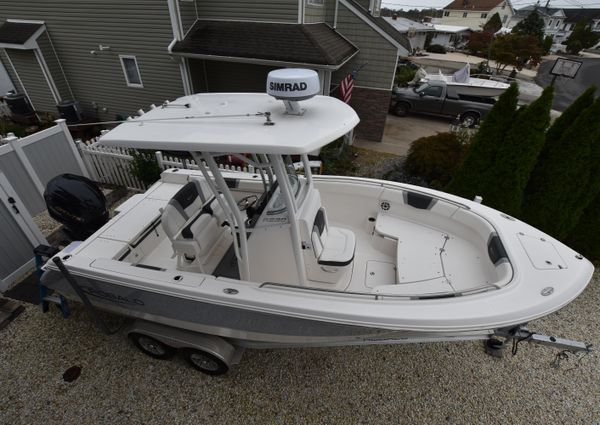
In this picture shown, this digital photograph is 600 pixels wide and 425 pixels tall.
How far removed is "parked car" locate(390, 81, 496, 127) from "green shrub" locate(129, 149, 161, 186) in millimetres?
8468

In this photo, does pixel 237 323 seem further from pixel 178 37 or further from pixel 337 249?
pixel 178 37

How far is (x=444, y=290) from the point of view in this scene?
2.69m

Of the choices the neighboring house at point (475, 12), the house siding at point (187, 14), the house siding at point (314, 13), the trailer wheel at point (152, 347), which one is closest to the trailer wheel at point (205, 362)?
the trailer wheel at point (152, 347)

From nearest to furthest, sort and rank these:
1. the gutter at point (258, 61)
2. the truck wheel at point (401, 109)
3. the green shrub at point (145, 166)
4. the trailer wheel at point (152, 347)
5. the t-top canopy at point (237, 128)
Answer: the t-top canopy at point (237, 128) → the trailer wheel at point (152, 347) → the green shrub at point (145, 166) → the gutter at point (258, 61) → the truck wheel at point (401, 109)

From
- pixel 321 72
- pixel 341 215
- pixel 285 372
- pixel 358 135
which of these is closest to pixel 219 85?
pixel 321 72

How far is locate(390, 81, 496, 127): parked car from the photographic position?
962 cm

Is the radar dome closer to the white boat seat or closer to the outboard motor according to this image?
the white boat seat

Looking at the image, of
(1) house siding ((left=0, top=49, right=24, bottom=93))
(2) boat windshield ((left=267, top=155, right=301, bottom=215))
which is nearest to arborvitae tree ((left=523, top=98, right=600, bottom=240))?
(2) boat windshield ((left=267, top=155, right=301, bottom=215))

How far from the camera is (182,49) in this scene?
6.81 metres

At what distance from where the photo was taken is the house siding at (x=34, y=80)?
8494mm

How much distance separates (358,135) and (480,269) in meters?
6.52

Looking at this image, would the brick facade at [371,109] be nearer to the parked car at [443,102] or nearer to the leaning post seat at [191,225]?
the parked car at [443,102]

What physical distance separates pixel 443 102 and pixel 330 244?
9.06 metres

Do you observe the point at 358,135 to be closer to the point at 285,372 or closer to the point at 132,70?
the point at 132,70
